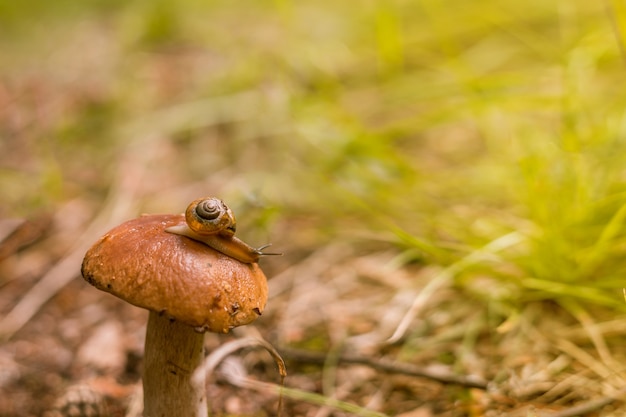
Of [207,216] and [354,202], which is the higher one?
[207,216]

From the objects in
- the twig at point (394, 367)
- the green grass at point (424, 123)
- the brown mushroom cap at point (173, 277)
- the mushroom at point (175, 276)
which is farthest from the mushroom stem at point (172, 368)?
the green grass at point (424, 123)

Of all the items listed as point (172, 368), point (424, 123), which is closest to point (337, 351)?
point (172, 368)

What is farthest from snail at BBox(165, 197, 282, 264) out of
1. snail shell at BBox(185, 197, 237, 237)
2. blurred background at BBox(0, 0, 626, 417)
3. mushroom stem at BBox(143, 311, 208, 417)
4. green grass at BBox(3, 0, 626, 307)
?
green grass at BBox(3, 0, 626, 307)

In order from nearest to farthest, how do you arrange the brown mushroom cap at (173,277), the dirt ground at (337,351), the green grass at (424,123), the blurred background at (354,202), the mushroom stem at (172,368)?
1. the brown mushroom cap at (173,277)
2. the mushroom stem at (172,368)
3. the dirt ground at (337,351)
4. the blurred background at (354,202)
5. the green grass at (424,123)

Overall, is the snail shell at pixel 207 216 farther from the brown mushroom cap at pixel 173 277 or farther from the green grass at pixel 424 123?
the green grass at pixel 424 123

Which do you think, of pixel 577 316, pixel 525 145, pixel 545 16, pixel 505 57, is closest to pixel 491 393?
pixel 577 316

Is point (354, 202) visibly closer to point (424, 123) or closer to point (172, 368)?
point (424, 123)
